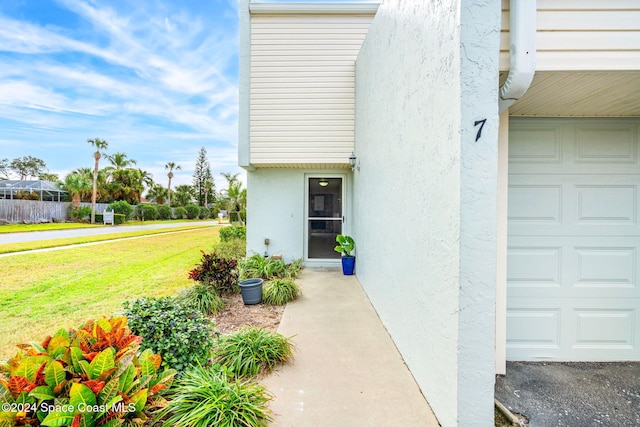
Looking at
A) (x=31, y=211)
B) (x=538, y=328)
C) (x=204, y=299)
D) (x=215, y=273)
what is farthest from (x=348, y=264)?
(x=31, y=211)

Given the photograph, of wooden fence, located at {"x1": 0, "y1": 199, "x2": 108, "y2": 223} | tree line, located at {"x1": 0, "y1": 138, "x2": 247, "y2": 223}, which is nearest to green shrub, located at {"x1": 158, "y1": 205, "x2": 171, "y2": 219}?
tree line, located at {"x1": 0, "y1": 138, "x2": 247, "y2": 223}

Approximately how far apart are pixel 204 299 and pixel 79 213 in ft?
86.5

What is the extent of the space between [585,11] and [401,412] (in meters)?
3.22

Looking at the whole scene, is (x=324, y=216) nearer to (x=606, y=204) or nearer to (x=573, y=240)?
(x=573, y=240)

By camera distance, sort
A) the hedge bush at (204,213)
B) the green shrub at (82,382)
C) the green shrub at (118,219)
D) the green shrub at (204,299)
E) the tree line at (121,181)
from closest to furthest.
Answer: the green shrub at (82,382)
the green shrub at (204,299)
the green shrub at (118,219)
the tree line at (121,181)
the hedge bush at (204,213)

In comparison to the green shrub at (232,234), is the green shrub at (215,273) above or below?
below

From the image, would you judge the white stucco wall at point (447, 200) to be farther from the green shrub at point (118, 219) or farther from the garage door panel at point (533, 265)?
the green shrub at point (118, 219)

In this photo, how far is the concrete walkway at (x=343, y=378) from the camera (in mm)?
1955

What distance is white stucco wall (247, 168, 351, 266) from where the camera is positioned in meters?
6.88

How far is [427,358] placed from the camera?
2111mm

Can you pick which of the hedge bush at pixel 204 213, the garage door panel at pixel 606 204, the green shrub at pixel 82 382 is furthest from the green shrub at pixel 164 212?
the garage door panel at pixel 606 204

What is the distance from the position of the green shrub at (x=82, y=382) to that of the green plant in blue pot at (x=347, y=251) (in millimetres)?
4460

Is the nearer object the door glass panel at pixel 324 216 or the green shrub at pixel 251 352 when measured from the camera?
the green shrub at pixel 251 352

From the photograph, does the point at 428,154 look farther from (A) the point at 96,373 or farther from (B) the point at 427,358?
(A) the point at 96,373
